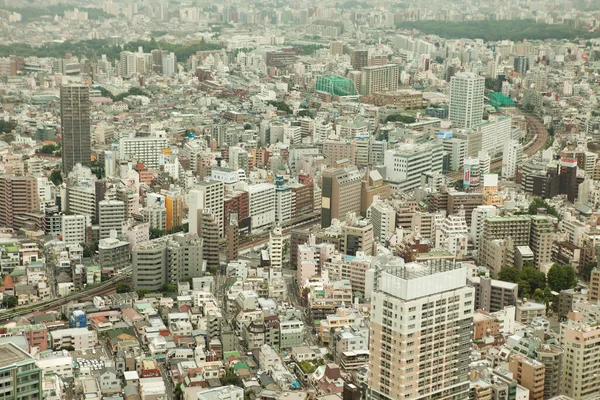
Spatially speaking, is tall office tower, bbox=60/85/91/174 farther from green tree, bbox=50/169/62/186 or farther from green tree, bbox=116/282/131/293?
green tree, bbox=116/282/131/293

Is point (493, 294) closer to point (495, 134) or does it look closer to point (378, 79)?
point (495, 134)

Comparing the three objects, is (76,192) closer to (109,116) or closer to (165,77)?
(109,116)

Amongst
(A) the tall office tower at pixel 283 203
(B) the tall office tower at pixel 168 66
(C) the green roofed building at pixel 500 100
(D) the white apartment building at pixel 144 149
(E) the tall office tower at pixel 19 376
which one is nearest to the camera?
(E) the tall office tower at pixel 19 376

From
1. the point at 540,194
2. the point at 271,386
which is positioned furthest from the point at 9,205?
the point at 540,194

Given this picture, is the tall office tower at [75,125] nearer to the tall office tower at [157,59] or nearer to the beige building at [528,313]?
the beige building at [528,313]

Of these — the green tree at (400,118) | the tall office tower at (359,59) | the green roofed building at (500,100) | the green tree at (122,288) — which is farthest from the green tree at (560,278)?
the tall office tower at (359,59)

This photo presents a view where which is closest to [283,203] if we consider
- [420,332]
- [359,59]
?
[420,332]

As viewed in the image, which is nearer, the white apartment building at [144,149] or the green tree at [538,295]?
the green tree at [538,295]
